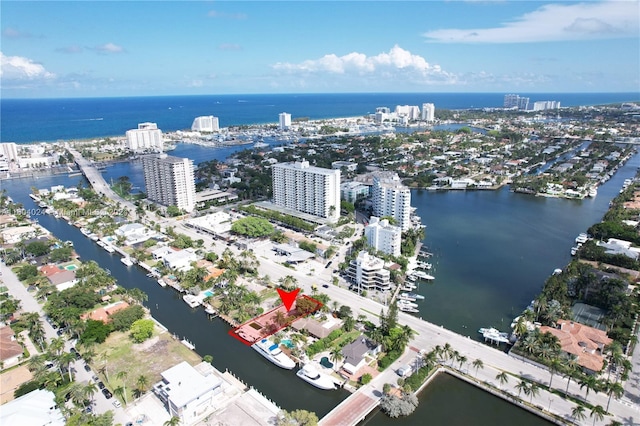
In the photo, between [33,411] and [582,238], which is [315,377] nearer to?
[33,411]

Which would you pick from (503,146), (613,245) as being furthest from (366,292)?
(503,146)

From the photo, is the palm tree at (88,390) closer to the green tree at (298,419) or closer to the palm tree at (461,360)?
the green tree at (298,419)

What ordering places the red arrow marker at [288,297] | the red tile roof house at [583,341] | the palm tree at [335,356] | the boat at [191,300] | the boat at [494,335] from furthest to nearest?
the boat at [191,300] < the red arrow marker at [288,297] < the boat at [494,335] < the palm tree at [335,356] < the red tile roof house at [583,341]

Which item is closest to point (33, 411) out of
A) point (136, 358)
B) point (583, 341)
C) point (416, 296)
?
point (136, 358)

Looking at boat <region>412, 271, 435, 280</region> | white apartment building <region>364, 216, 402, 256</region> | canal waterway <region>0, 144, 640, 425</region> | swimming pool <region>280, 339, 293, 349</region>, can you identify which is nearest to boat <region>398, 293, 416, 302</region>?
canal waterway <region>0, 144, 640, 425</region>

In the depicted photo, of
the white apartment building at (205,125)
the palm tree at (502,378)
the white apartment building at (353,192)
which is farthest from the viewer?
the white apartment building at (205,125)

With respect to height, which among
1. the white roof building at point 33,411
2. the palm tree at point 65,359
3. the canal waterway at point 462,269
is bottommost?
the canal waterway at point 462,269

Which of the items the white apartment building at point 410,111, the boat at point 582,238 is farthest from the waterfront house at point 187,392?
the white apartment building at point 410,111
